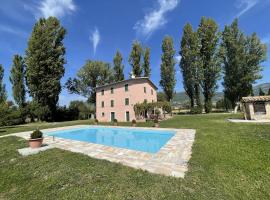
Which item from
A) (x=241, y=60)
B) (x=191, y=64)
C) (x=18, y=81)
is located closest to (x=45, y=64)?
(x=18, y=81)

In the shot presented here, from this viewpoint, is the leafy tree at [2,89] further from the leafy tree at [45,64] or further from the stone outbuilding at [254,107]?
the stone outbuilding at [254,107]

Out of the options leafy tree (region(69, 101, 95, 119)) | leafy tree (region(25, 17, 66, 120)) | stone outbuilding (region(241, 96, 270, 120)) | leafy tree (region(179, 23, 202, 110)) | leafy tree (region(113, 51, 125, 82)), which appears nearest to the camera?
stone outbuilding (region(241, 96, 270, 120))

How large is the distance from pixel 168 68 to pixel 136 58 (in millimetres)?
6846

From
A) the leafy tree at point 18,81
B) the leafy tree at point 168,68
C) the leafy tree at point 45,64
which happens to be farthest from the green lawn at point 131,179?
the leafy tree at point 18,81

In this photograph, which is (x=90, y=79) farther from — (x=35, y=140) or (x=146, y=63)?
(x=35, y=140)

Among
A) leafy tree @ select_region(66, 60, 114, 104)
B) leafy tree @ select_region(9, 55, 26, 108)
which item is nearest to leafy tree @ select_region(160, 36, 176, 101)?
leafy tree @ select_region(66, 60, 114, 104)

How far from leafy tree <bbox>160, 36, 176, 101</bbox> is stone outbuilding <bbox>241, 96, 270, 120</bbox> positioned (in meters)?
14.5

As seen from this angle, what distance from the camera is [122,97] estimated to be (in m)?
24.6

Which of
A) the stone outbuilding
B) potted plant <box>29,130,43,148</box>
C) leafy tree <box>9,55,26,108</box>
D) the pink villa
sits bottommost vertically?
potted plant <box>29,130,43,148</box>

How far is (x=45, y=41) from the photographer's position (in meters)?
26.7

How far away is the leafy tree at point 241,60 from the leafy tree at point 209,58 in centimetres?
170

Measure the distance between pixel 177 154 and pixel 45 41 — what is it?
30.4 meters

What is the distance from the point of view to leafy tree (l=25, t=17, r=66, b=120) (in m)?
26.0

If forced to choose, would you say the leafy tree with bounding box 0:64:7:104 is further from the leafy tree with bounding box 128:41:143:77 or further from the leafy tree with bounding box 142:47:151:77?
the leafy tree with bounding box 142:47:151:77
